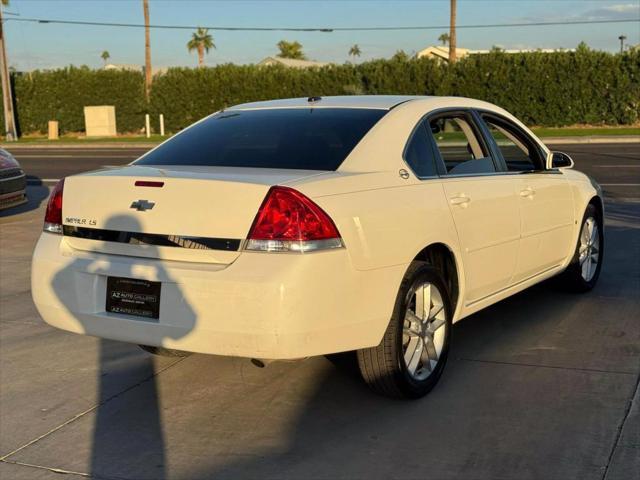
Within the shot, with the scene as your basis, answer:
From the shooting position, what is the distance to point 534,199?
18.7ft

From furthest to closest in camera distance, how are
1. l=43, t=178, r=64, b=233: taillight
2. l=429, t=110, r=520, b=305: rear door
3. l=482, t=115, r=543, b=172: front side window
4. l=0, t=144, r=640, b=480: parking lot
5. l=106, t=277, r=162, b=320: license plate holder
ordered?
1. l=482, t=115, r=543, b=172: front side window
2. l=429, t=110, r=520, b=305: rear door
3. l=43, t=178, r=64, b=233: taillight
4. l=106, t=277, r=162, b=320: license plate holder
5. l=0, t=144, r=640, b=480: parking lot

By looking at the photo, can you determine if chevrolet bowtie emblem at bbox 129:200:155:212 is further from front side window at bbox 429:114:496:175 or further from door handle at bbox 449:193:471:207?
front side window at bbox 429:114:496:175

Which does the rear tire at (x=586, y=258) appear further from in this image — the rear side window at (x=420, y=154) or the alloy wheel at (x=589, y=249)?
the rear side window at (x=420, y=154)

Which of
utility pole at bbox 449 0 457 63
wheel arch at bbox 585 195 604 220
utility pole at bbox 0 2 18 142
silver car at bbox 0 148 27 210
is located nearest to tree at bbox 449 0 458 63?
utility pole at bbox 449 0 457 63

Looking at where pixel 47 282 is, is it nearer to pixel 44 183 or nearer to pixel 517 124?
pixel 517 124

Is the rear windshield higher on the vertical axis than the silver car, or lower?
higher

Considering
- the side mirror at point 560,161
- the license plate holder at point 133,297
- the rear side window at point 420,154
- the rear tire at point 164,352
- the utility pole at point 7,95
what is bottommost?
the rear tire at point 164,352

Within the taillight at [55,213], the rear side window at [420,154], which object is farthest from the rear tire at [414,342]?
the taillight at [55,213]

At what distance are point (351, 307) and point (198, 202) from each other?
34.2 inches

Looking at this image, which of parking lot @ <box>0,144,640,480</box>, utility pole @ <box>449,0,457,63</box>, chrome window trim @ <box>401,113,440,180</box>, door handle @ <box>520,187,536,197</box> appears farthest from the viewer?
utility pole @ <box>449,0,457,63</box>

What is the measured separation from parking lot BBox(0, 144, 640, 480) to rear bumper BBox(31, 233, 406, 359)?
47 cm

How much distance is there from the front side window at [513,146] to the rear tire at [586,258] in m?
0.84

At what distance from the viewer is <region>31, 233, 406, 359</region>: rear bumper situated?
370 centimetres

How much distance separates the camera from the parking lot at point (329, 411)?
3.69 metres
